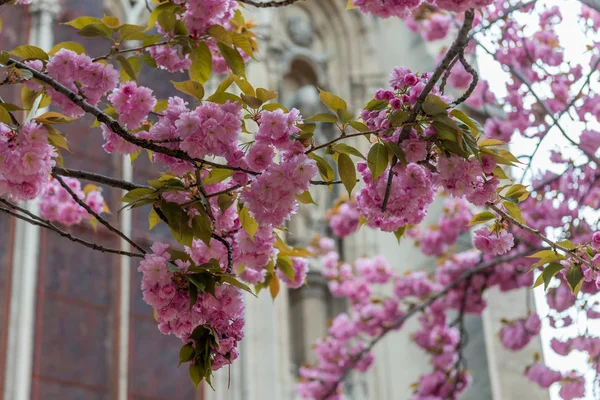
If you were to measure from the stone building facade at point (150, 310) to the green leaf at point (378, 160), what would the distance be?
1.68m

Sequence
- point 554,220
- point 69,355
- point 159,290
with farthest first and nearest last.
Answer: point 554,220 → point 69,355 → point 159,290

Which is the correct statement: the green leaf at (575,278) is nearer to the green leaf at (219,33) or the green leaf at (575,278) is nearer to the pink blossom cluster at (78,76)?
the green leaf at (219,33)

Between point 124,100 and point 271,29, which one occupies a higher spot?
point 271,29

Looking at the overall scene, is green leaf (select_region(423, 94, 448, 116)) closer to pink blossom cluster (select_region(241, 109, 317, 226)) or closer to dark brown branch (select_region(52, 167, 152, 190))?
pink blossom cluster (select_region(241, 109, 317, 226))

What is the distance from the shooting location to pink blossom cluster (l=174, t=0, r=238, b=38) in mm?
3031

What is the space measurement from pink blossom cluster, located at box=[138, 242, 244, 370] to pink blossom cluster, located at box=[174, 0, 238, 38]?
72 centimetres

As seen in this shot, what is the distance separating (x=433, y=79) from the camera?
2652 mm

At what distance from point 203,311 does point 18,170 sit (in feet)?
1.96

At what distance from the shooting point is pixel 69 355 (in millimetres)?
5457

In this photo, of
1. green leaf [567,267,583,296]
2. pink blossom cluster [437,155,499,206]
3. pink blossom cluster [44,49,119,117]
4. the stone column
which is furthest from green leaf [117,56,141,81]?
the stone column

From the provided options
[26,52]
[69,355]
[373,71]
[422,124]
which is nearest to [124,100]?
[26,52]

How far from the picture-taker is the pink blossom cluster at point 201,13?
3031mm

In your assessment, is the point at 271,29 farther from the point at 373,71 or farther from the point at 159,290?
the point at 159,290

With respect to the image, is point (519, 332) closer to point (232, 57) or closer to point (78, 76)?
point (232, 57)
